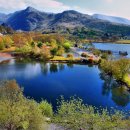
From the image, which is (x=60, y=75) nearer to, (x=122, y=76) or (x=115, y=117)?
(x=122, y=76)

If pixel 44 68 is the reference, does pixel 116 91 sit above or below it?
below

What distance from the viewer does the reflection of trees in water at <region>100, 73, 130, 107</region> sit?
74.3 m

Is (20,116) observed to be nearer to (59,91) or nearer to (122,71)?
(59,91)

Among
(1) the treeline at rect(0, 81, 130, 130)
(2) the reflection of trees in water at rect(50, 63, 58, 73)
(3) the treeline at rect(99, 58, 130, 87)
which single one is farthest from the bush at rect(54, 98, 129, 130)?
(2) the reflection of trees in water at rect(50, 63, 58, 73)

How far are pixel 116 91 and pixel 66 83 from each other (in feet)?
57.0

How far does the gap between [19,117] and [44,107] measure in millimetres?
15559

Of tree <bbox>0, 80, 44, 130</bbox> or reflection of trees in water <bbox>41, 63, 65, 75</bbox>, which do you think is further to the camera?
reflection of trees in water <bbox>41, 63, 65, 75</bbox>

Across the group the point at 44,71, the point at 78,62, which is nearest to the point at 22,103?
the point at 44,71

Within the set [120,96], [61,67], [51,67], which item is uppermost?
[51,67]

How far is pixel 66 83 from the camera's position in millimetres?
90500

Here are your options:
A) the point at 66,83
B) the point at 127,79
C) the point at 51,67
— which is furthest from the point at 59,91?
the point at 51,67

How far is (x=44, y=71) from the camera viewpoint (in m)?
112

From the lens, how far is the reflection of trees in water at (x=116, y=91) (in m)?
74.3

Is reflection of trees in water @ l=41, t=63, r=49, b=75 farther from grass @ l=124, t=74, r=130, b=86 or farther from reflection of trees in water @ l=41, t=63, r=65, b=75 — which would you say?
grass @ l=124, t=74, r=130, b=86
